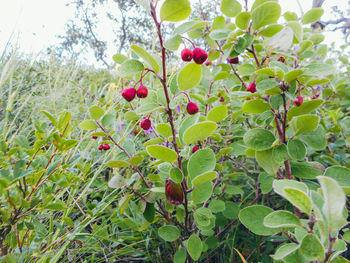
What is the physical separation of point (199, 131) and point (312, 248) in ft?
1.22

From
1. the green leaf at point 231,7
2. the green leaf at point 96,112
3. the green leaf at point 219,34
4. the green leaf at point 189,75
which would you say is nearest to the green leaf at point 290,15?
the green leaf at point 231,7

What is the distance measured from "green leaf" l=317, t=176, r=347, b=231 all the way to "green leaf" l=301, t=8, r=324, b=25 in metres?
0.99

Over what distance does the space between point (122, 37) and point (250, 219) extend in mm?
11373

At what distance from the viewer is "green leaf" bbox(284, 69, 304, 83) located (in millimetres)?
657

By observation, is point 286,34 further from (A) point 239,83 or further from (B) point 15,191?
(B) point 15,191

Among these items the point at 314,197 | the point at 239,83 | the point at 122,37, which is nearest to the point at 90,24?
the point at 122,37

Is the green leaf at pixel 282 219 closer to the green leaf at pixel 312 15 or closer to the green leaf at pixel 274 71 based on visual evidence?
the green leaf at pixel 274 71

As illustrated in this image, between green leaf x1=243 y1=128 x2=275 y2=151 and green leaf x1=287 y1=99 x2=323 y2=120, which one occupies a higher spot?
green leaf x1=287 y1=99 x2=323 y2=120

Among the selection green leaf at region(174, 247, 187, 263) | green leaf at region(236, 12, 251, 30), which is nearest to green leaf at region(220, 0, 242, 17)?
green leaf at region(236, 12, 251, 30)

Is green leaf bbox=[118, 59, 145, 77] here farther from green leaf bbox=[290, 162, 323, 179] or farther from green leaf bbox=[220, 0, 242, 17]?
green leaf bbox=[290, 162, 323, 179]

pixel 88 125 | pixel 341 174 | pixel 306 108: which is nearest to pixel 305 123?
pixel 306 108

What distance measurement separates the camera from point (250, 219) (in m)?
0.69

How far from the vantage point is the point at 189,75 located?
Answer: 0.72m

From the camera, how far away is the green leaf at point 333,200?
39 cm
